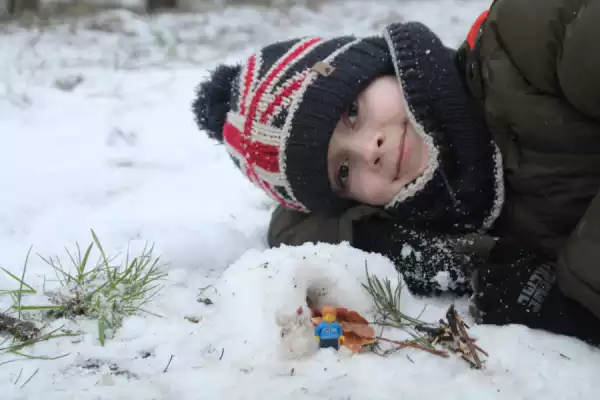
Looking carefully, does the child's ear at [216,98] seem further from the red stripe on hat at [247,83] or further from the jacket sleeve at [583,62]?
the jacket sleeve at [583,62]

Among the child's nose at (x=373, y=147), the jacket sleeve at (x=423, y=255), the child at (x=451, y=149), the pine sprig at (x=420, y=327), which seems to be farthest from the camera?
the child's nose at (x=373, y=147)

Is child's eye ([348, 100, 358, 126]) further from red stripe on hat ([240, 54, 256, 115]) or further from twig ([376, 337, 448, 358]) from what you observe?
twig ([376, 337, 448, 358])

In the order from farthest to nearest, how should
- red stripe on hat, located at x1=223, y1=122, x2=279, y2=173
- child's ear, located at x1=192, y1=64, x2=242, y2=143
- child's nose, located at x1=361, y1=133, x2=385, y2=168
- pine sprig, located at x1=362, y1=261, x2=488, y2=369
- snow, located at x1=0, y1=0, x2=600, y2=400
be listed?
child's ear, located at x1=192, y1=64, x2=242, y2=143 < red stripe on hat, located at x1=223, y1=122, x2=279, y2=173 < child's nose, located at x1=361, y1=133, x2=385, y2=168 < pine sprig, located at x1=362, y1=261, x2=488, y2=369 < snow, located at x1=0, y1=0, x2=600, y2=400

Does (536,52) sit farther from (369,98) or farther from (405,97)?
(369,98)

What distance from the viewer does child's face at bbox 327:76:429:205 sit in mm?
1988

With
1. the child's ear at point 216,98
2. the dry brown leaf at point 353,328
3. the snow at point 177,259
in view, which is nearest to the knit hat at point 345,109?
the child's ear at point 216,98

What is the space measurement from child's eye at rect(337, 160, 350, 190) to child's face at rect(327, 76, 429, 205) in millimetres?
24

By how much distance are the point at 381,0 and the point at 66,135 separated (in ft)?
15.1

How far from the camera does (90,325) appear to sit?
1.41 m

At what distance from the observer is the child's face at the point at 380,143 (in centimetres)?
199

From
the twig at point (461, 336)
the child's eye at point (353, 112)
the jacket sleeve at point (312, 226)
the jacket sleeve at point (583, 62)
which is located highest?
the jacket sleeve at point (583, 62)

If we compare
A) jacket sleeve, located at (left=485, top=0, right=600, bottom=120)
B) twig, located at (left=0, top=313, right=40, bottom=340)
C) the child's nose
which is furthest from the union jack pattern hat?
twig, located at (left=0, top=313, right=40, bottom=340)

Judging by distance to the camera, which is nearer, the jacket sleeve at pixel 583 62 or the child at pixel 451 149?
the jacket sleeve at pixel 583 62

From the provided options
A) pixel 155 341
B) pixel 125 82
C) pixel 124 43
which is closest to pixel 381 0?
pixel 124 43
